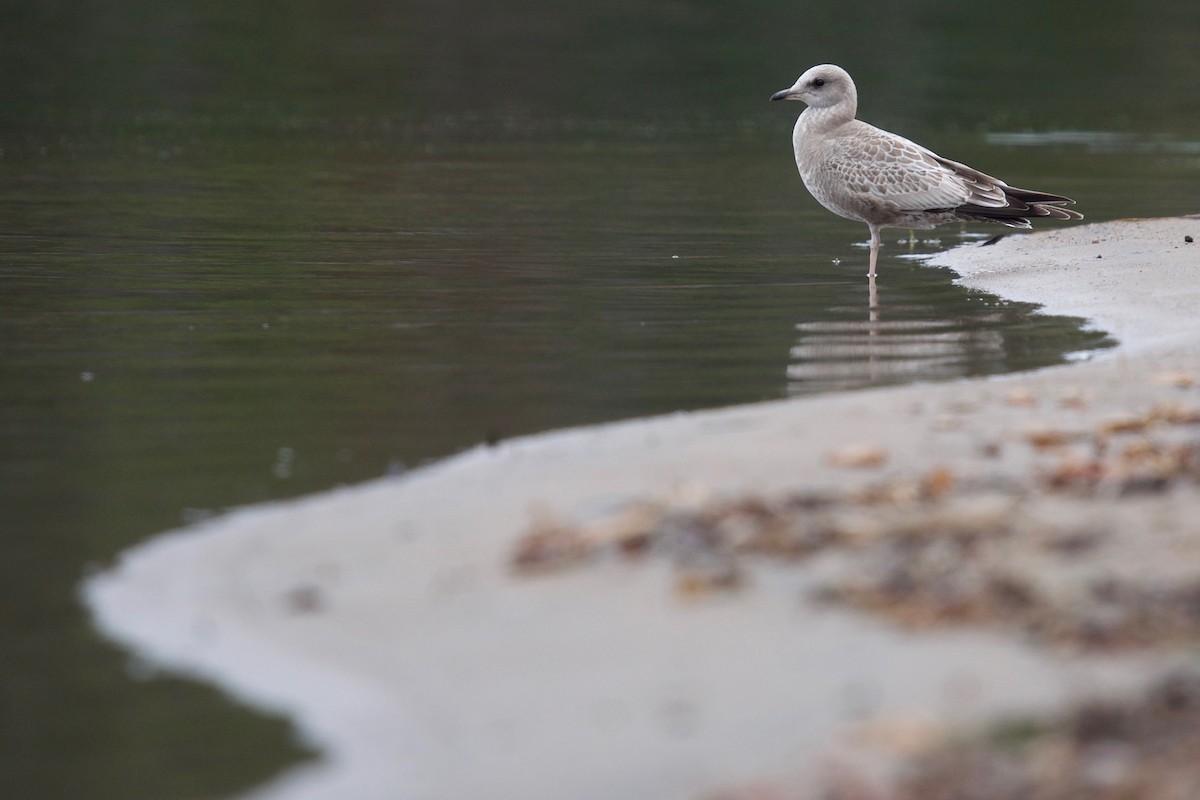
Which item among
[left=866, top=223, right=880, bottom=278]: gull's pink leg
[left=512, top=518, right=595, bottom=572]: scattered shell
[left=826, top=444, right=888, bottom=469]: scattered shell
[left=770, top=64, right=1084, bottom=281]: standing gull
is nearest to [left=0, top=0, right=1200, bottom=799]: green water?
[left=866, top=223, right=880, bottom=278]: gull's pink leg

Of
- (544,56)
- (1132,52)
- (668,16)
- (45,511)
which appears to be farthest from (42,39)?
(45,511)

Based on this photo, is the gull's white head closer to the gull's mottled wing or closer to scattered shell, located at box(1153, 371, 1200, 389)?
the gull's mottled wing

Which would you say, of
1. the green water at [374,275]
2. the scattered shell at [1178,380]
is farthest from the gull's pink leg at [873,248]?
the scattered shell at [1178,380]

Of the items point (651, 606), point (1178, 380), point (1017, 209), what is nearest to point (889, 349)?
point (1178, 380)

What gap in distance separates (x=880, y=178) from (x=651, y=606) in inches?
311

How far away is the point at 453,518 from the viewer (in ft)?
18.0

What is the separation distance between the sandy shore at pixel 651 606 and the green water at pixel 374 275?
0.26 meters

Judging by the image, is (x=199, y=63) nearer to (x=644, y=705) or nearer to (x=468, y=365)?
(x=468, y=365)

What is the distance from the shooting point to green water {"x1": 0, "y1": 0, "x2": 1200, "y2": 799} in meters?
5.55

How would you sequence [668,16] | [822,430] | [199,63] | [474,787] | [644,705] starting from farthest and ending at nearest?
[668,16]
[199,63]
[822,430]
[644,705]
[474,787]

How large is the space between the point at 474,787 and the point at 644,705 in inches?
18.9

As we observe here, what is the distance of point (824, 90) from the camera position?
498 inches

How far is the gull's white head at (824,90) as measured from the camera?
41.4 ft

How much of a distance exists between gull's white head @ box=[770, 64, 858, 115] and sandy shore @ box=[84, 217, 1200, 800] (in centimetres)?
626
